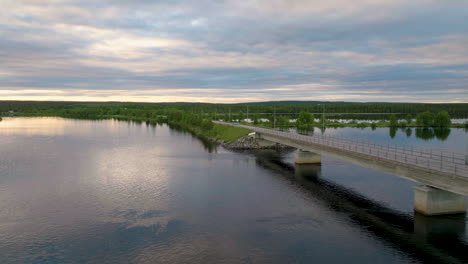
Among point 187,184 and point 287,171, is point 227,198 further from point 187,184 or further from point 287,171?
point 287,171

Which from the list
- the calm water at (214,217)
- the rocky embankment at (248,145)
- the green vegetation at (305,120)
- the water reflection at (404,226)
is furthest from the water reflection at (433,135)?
the water reflection at (404,226)

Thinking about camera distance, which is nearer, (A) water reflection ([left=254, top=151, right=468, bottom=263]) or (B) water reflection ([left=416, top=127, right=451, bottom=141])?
(A) water reflection ([left=254, top=151, right=468, bottom=263])

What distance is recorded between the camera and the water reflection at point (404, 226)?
31.2 metres

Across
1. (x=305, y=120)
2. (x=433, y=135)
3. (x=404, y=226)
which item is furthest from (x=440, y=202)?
(x=305, y=120)

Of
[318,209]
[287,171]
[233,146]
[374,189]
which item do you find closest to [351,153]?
[374,189]

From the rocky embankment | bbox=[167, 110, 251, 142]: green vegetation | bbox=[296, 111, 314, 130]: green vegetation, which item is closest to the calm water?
the rocky embankment

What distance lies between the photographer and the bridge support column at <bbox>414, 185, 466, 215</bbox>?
126 feet

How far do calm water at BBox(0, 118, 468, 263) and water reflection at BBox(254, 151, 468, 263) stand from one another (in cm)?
11

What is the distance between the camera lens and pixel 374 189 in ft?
171

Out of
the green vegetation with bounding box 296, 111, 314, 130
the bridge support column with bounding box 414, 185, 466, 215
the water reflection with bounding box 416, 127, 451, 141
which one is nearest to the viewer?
the bridge support column with bounding box 414, 185, 466, 215

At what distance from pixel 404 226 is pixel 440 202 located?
5.49 metres

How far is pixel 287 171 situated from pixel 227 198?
921 inches

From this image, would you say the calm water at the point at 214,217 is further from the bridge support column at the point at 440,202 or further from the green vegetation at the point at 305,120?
the green vegetation at the point at 305,120

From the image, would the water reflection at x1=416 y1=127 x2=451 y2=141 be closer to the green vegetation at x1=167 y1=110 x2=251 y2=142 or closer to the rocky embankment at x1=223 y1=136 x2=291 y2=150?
the rocky embankment at x1=223 y1=136 x2=291 y2=150
